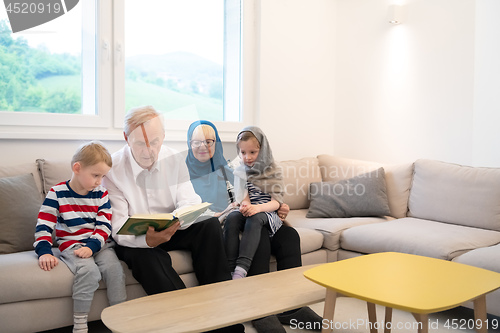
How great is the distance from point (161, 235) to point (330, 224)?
1361 millimetres

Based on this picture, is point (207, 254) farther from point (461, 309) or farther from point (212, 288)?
point (461, 309)

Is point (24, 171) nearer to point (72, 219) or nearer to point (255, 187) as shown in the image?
point (72, 219)

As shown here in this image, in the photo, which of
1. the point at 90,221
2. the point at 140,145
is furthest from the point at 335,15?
the point at 90,221

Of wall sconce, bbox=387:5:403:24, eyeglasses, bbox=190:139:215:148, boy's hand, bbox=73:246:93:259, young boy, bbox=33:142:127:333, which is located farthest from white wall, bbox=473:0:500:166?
boy's hand, bbox=73:246:93:259

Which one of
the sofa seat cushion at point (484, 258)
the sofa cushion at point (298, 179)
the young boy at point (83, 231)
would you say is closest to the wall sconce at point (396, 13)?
the sofa cushion at point (298, 179)

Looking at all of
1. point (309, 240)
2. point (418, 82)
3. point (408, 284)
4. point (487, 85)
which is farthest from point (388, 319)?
point (418, 82)

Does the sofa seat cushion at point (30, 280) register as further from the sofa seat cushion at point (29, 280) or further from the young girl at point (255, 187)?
the young girl at point (255, 187)

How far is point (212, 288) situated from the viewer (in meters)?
2.01

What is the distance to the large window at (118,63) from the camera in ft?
9.84

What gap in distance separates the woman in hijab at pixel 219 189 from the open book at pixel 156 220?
52 cm

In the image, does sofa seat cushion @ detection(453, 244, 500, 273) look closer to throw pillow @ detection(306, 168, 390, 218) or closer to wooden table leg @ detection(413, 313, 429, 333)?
wooden table leg @ detection(413, 313, 429, 333)

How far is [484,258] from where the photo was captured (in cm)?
245

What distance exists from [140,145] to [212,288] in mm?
859

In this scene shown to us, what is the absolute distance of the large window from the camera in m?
3.00
